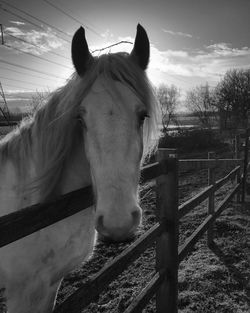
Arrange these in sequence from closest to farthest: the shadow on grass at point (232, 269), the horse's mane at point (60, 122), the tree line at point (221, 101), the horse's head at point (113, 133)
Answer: the horse's head at point (113, 133), the horse's mane at point (60, 122), the shadow on grass at point (232, 269), the tree line at point (221, 101)

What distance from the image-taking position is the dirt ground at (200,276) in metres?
3.25

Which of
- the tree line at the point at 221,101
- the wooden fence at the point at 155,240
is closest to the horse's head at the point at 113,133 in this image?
the wooden fence at the point at 155,240

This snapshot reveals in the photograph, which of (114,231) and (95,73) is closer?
(114,231)

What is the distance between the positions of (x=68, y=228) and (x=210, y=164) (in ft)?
12.0

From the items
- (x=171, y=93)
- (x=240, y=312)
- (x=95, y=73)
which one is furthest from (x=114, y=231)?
(x=171, y=93)

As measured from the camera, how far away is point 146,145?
2.33 metres

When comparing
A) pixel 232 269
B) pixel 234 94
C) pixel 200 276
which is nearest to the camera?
pixel 200 276

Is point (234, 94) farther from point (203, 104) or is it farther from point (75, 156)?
point (75, 156)

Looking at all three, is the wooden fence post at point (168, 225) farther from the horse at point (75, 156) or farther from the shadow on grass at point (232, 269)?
the shadow on grass at point (232, 269)

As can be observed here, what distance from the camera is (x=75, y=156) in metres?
1.94

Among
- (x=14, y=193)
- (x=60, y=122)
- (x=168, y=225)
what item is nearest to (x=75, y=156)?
(x=60, y=122)

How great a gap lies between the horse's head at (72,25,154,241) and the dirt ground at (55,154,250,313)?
1.11 metres

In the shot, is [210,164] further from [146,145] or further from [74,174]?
[74,174]

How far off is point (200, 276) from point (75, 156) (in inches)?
115
